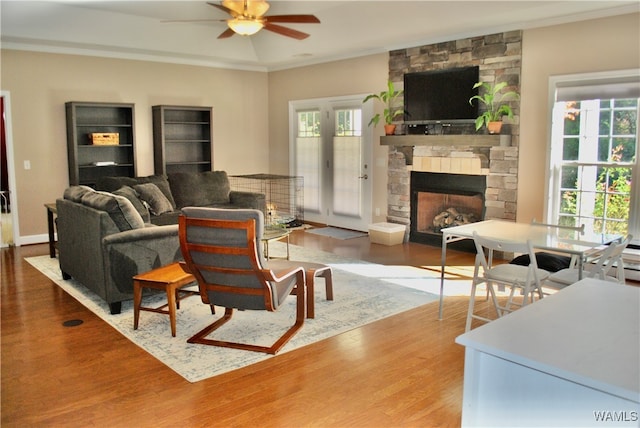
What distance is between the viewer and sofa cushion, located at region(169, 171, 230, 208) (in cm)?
756

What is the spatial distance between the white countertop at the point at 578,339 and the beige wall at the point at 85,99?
737cm

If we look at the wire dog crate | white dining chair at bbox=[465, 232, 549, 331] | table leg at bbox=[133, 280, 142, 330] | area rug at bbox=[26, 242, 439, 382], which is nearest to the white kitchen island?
white dining chair at bbox=[465, 232, 549, 331]

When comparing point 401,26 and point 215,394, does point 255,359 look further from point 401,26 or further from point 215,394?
point 401,26

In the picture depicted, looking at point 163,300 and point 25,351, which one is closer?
point 25,351

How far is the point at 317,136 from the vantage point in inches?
359

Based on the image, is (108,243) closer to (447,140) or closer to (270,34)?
(447,140)

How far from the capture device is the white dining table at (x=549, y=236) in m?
3.60

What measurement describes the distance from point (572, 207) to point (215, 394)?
4576 mm

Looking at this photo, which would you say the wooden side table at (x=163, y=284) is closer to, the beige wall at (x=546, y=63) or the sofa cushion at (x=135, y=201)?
the sofa cushion at (x=135, y=201)

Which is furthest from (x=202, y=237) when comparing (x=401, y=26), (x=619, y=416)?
(x=401, y=26)

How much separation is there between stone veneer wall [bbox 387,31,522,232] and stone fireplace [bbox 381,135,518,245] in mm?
12

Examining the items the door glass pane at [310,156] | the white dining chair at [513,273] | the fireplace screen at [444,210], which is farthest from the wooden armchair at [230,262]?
the door glass pane at [310,156]

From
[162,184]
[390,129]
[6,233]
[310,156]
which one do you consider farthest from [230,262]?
[6,233]

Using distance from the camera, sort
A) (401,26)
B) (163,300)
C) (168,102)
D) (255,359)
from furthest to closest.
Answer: (168,102) < (401,26) < (163,300) < (255,359)
